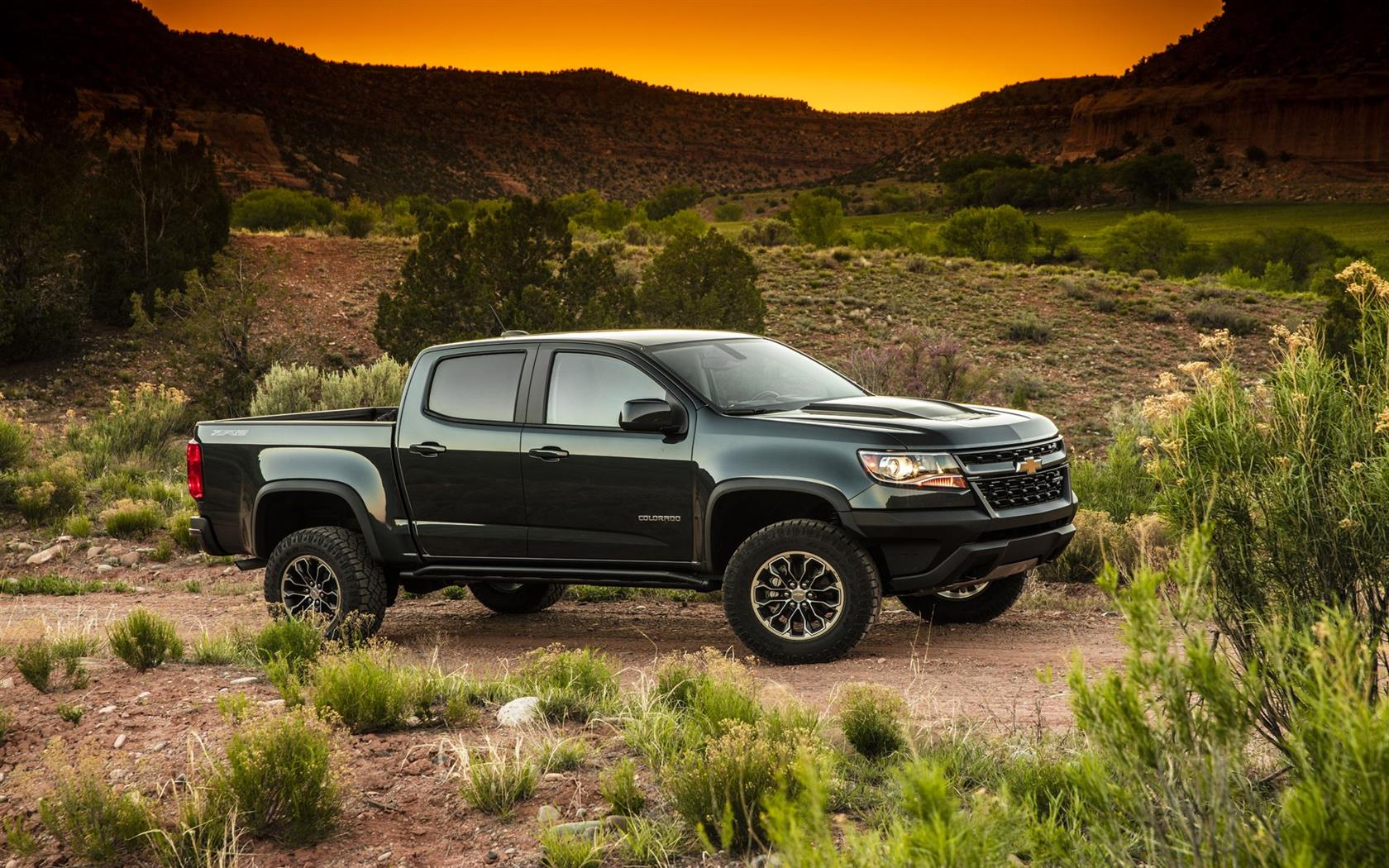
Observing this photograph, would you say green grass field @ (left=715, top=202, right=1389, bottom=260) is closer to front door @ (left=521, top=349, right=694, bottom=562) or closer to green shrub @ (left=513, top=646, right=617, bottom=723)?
front door @ (left=521, top=349, right=694, bottom=562)

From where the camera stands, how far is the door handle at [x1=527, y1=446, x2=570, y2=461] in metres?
8.21

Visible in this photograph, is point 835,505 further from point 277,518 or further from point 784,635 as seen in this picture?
point 277,518

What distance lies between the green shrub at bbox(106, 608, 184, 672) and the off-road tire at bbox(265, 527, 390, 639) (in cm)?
99

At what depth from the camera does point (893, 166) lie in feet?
397

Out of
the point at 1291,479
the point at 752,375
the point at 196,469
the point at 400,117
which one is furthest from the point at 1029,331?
the point at 400,117

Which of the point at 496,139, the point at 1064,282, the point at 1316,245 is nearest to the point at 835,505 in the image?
the point at 1064,282

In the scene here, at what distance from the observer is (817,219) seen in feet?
214

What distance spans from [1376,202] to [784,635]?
4228 inches

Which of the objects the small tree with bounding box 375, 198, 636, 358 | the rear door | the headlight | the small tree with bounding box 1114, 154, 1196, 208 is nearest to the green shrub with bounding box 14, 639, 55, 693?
the rear door

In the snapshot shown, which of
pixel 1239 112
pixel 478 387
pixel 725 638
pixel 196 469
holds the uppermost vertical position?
pixel 1239 112

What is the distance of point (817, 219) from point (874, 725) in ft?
200

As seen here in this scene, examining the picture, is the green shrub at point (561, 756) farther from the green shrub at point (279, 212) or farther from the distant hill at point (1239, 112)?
the distant hill at point (1239, 112)

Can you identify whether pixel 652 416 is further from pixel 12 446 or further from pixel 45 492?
pixel 12 446

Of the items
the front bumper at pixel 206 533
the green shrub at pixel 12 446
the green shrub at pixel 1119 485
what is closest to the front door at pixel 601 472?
the front bumper at pixel 206 533
